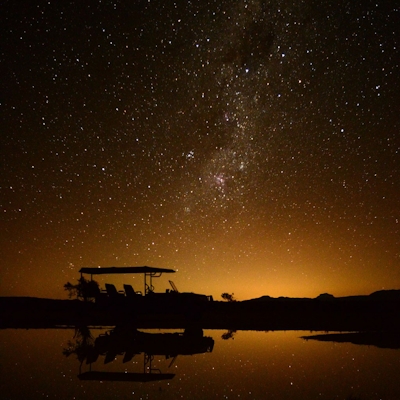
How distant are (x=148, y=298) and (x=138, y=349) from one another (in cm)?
849

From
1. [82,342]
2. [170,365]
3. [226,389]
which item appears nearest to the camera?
[226,389]

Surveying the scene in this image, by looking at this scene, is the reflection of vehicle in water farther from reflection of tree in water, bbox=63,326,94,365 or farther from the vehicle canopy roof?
the vehicle canopy roof

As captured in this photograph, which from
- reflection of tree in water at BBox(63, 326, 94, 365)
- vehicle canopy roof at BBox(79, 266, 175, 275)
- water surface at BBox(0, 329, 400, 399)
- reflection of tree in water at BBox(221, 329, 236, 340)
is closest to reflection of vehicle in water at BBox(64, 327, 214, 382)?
reflection of tree in water at BBox(63, 326, 94, 365)

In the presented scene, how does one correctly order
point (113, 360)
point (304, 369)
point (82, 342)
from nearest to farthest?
1. point (304, 369)
2. point (113, 360)
3. point (82, 342)

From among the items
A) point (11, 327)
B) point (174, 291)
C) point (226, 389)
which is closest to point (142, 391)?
point (226, 389)

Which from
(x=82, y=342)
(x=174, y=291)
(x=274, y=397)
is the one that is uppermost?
(x=174, y=291)

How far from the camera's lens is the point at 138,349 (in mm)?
16672

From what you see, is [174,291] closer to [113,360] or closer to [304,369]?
[113,360]

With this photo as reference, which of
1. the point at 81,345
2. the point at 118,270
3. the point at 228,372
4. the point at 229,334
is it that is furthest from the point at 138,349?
the point at 118,270

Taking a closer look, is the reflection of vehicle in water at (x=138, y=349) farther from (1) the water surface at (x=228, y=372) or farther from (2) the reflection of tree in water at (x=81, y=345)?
(1) the water surface at (x=228, y=372)

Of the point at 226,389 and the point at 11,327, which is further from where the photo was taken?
the point at 11,327

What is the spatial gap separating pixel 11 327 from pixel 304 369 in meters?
19.9

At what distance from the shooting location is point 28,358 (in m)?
14.3

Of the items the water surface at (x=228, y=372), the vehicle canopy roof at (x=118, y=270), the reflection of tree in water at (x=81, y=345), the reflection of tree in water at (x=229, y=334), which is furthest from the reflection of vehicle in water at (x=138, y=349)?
the vehicle canopy roof at (x=118, y=270)
